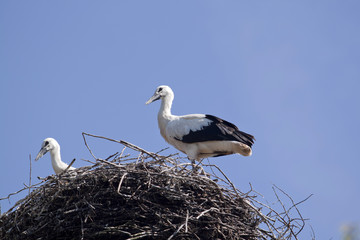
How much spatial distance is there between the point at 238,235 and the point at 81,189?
4.98 ft

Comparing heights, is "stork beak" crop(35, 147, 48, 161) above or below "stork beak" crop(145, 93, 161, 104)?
below

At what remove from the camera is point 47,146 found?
927 cm

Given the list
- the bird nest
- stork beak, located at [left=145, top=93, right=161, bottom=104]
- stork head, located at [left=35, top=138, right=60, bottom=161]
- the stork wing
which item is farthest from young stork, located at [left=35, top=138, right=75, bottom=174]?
the bird nest

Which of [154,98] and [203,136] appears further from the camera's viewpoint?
[154,98]

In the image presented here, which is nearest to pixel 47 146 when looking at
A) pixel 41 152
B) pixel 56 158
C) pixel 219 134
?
pixel 41 152

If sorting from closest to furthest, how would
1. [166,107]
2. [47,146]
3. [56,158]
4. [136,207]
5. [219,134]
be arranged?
1. [136,207]
2. [219,134]
3. [166,107]
4. [56,158]
5. [47,146]

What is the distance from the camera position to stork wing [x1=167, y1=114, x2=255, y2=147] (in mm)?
Result: 8047

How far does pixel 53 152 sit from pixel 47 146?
6.2 inches

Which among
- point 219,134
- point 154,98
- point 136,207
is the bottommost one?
point 136,207

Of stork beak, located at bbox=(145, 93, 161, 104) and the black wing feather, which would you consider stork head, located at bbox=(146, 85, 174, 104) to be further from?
the black wing feather

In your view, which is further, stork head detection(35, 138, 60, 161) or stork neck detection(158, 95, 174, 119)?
stork head detection(35, 138, 60, 161)

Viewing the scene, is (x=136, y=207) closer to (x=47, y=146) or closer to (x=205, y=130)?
(x=205, y=130)

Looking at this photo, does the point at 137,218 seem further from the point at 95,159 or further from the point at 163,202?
the point at 95,159

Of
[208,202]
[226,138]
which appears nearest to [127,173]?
[208,202]
